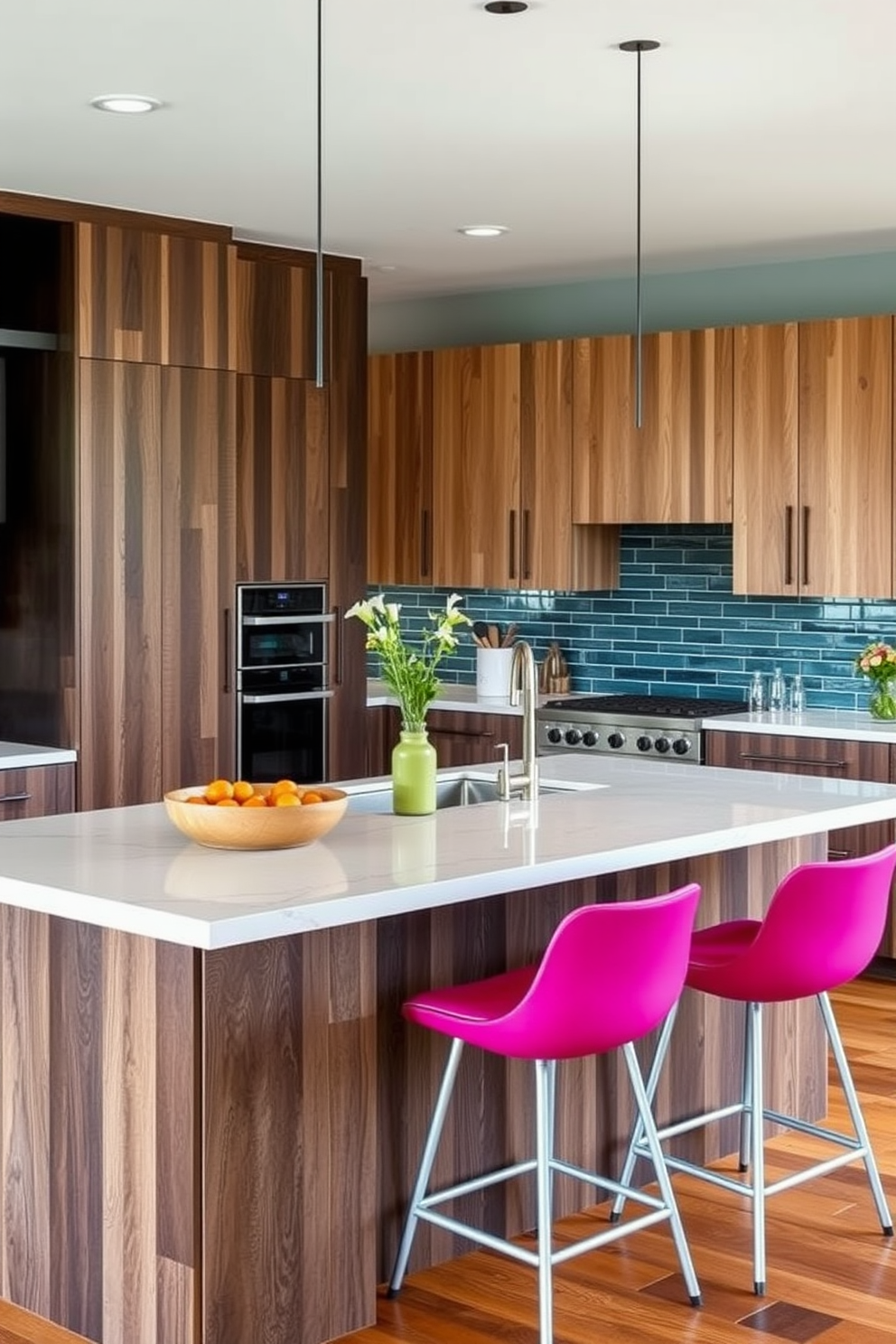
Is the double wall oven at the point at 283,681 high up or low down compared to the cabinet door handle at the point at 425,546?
down

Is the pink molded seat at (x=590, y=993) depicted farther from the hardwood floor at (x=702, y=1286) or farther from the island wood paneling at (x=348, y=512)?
the island wood paneling at (x=348, y=512)

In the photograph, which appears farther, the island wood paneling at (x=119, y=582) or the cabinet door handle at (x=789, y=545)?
the cabinet door handle at (x=789, y=545)

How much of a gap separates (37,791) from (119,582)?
757 millimetres

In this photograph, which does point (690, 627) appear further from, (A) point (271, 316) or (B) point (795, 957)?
(B) point (795, 957)

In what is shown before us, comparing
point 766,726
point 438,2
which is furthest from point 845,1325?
point 766,726

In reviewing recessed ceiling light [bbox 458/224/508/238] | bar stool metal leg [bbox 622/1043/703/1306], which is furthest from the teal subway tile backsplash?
bar stool metal leg [bbox 622/1043/703/1306]

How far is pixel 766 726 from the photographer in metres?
6.73

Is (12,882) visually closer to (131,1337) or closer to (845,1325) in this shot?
(131,1337)

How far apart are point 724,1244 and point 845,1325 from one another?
1.48 ft

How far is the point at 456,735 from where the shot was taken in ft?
24.9

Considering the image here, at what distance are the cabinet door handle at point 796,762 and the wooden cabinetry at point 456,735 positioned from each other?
969 millimetres

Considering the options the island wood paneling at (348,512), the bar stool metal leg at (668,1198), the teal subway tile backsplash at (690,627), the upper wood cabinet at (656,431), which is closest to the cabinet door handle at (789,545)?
the upper wood cabinet at (656,431)

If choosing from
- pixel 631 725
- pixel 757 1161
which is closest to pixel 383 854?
pixel 757 1161

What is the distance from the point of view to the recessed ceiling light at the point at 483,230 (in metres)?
6.51
